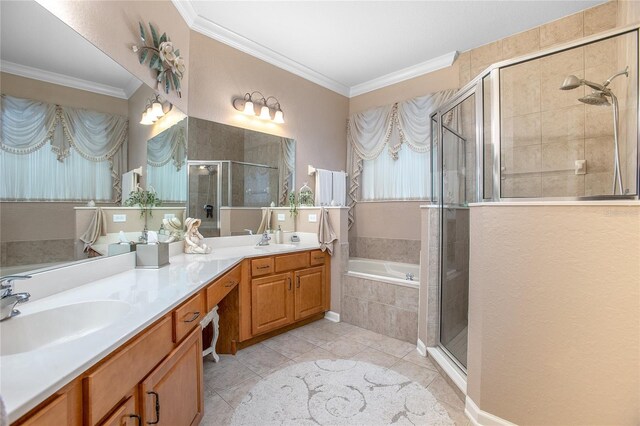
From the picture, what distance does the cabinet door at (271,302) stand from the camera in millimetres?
2498

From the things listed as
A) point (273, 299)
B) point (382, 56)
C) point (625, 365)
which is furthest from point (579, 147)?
point (273, 299)

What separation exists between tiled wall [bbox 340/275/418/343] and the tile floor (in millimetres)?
87

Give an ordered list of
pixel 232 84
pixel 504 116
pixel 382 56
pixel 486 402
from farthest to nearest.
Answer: pixel 382 56, pixel 232 84, pixel 504 116, pixel 486 402

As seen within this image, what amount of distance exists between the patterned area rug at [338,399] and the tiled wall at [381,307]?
0.60 m

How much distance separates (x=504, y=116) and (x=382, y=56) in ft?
6.60

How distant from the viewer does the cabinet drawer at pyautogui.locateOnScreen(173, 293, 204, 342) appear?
1.21 meters

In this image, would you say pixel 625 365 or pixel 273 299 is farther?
pixel 273 299

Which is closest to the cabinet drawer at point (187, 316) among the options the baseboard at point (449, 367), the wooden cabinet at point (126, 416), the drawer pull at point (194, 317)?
the drawer pull at point (194, 317)

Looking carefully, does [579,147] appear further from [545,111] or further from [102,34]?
[102,34]

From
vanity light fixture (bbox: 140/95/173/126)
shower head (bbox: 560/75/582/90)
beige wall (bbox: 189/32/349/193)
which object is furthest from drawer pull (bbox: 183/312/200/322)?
shower head (bbox: 560/75/582/90)

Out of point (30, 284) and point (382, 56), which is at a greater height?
point (382, 56)

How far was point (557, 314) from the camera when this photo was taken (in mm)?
1398

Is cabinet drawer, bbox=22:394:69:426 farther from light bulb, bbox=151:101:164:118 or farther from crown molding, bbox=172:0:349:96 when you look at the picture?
crown molding, bbox=172:0:349:96

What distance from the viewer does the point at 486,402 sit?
158 centimetres
